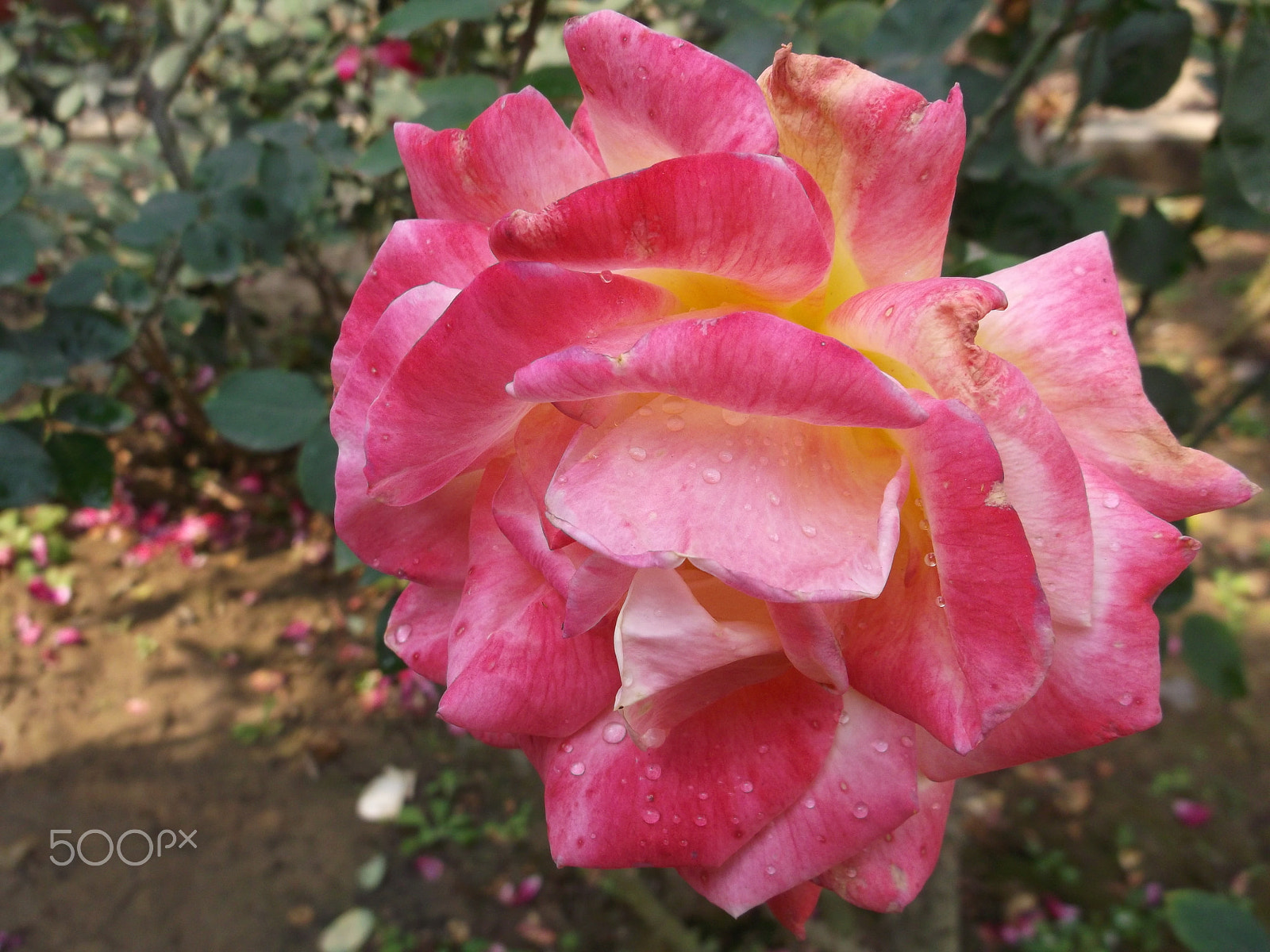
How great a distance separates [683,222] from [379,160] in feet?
1.66

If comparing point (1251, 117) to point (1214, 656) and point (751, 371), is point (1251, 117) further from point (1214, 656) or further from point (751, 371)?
point (1214, 656)

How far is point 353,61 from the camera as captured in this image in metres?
1.88

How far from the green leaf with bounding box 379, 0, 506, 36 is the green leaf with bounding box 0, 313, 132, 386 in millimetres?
531

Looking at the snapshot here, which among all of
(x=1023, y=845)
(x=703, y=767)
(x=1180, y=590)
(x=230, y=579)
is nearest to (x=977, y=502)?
(x=703, y=767)

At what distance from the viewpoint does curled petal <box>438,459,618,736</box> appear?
46cm

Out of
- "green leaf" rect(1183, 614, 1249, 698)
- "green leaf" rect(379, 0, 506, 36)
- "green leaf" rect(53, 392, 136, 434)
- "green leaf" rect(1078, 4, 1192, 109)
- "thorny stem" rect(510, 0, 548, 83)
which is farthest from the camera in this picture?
"green leaf" rect(1183, 614, 1249, 698)

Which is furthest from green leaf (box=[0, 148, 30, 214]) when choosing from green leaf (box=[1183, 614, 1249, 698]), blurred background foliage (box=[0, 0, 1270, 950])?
green leaf (box=[1183, 614, 1249, 698])

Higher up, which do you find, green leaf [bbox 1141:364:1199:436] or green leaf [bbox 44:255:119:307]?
green leaf [bbox 44:255:119:307]

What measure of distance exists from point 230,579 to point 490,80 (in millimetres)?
2214

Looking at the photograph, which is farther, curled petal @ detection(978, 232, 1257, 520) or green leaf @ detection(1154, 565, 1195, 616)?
green leaf @ detection(1154, 565, 1195, 616)

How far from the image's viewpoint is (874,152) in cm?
40

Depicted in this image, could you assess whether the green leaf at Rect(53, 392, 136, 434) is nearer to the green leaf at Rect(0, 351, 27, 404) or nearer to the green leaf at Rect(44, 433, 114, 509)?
the green leaf at Rect(44, 433, 114, 509)

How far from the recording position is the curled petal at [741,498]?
14.4 inches

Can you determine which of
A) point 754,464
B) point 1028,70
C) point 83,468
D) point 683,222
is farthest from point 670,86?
point 83,468
